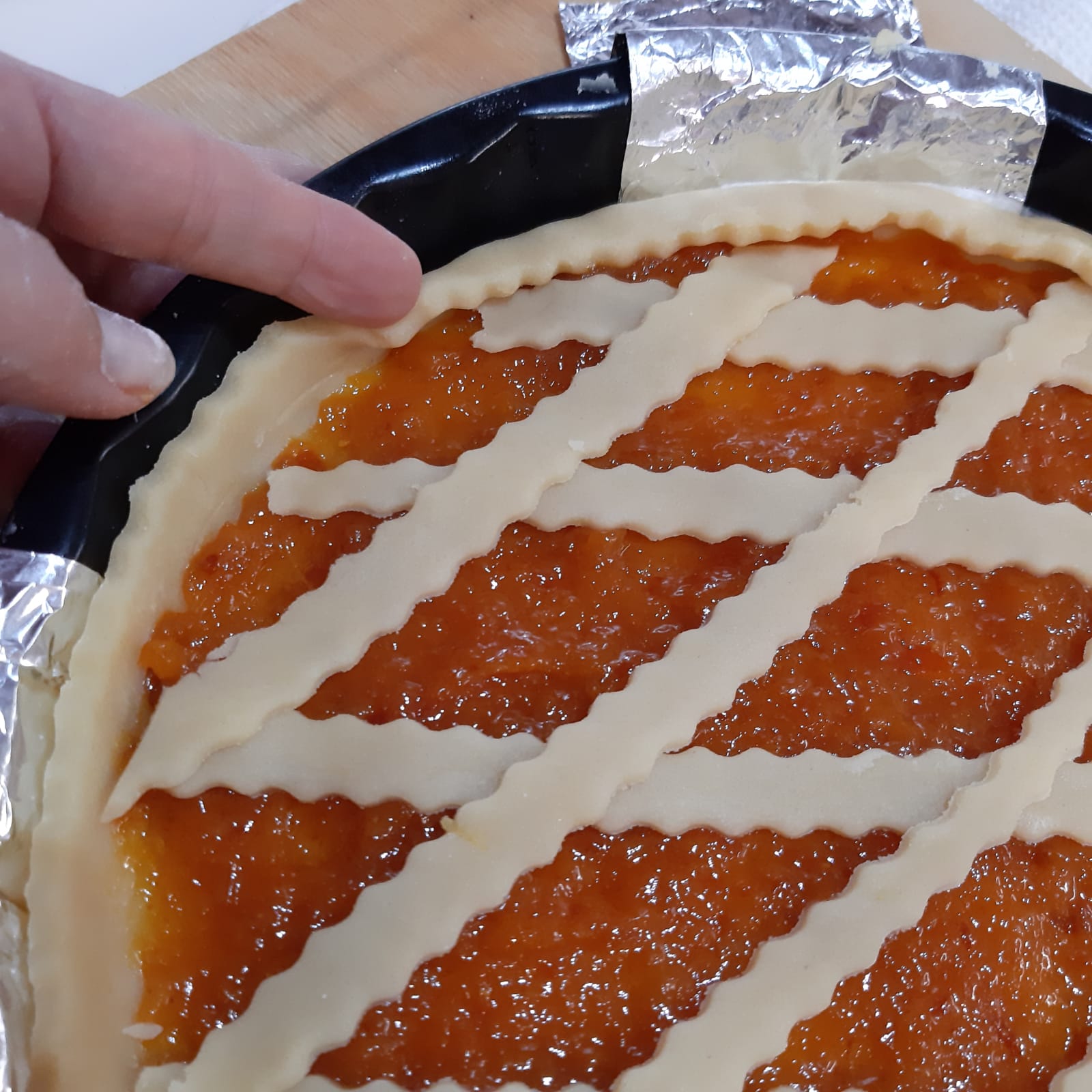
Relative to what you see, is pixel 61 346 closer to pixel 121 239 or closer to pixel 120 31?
pixel 121 239

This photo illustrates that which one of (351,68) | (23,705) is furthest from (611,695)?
(351,68)

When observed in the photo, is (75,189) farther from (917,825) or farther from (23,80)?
(917,825)

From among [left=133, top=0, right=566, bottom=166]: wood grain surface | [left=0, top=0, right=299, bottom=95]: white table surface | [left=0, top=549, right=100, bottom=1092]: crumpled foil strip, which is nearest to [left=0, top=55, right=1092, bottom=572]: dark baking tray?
[left=0, top=549, right=100, bottom=1092]: crumpled foil strip

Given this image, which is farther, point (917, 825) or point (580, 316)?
point (580, 316)

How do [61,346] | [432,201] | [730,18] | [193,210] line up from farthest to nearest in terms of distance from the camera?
[730,18], [432,201], [193,210], [61,346]

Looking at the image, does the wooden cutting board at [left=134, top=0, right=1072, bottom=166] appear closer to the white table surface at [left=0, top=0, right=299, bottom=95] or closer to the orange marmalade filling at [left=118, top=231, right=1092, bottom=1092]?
the white table surface at [left=0, top=0, right=299, bottom=95]

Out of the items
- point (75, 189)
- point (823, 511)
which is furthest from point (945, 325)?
point (75, 189)

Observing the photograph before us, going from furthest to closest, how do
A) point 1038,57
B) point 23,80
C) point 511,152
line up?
1. point 1038,57
2. point 511,152
3. point 23,80
